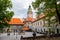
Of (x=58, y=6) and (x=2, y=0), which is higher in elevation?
(x=2, y=0)

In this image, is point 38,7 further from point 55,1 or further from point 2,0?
point 2,0

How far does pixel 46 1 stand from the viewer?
24984mm

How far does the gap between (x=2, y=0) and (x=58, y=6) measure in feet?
43.1

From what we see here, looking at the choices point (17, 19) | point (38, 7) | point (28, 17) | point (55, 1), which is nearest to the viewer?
point (55, 1)

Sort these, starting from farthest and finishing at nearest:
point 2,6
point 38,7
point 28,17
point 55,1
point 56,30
Result: point 28,17 → point 56,30 → point 2,6 → point 38,7 → point 55,1

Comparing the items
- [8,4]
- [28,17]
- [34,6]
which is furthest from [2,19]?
[28,17]

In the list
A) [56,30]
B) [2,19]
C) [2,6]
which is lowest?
[56,30]

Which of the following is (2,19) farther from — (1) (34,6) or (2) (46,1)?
(2) (46,1)

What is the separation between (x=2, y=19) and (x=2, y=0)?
3774mm

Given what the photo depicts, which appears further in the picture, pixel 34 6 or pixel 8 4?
pixel 8 4

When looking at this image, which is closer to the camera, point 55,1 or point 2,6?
point 55,1

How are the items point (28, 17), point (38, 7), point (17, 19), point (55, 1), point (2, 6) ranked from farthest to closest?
point (28, 17)
point (17, 19)
point (2, 6)
point (38, 7)
point (55, 1)

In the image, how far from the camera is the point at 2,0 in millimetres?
34281

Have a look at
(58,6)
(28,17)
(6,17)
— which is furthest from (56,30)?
(28,17)
